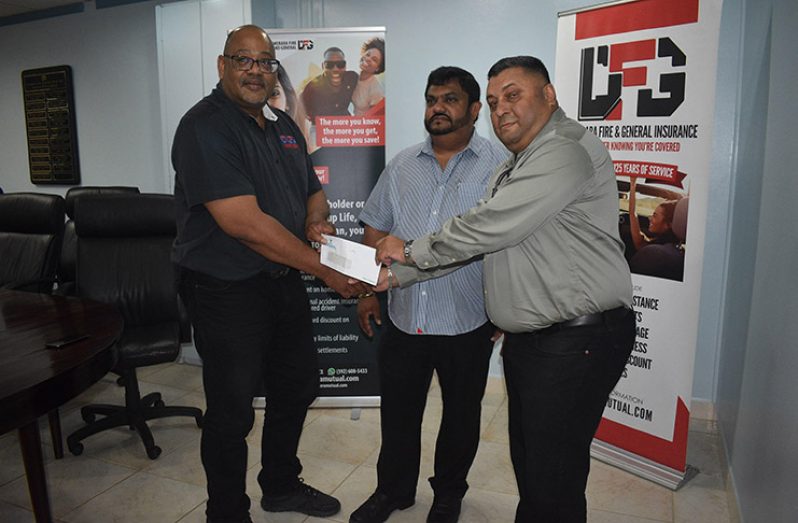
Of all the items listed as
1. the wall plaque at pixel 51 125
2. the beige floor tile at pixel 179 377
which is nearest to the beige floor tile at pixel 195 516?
the beige floor tile at pixel 179 377

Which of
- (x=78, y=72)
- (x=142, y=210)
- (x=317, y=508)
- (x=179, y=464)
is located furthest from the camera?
(x=78, y=72)

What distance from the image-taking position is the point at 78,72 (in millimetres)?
4879

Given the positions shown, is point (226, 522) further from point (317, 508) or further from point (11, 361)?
point (11, 361)

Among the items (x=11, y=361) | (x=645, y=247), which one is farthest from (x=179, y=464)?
(x=645, y=247)

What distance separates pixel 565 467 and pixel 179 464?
1883 millimetres

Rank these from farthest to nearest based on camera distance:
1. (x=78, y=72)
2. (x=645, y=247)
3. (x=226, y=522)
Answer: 1. (x=78, y=72)
2. (x=645, y=247)
3. (x=226, y=522)

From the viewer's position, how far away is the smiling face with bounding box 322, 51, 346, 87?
295cm

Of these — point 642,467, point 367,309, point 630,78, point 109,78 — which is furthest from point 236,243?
point 109,78

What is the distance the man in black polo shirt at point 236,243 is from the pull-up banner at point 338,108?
1004 mm

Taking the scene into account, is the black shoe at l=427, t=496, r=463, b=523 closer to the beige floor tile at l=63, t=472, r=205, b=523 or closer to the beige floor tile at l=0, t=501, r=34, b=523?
the beige floor tile at l=63, t=472, r=205, b=523

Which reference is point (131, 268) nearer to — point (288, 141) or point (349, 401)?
point (349, 401)

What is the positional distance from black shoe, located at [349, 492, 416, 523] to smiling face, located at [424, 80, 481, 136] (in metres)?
1.39

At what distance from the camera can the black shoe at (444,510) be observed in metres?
2.15

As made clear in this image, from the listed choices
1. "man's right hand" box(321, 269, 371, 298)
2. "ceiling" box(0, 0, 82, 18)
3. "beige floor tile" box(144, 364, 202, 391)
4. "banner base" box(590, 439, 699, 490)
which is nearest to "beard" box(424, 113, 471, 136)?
"man's right hand" box(321, 269, 371, 298)
